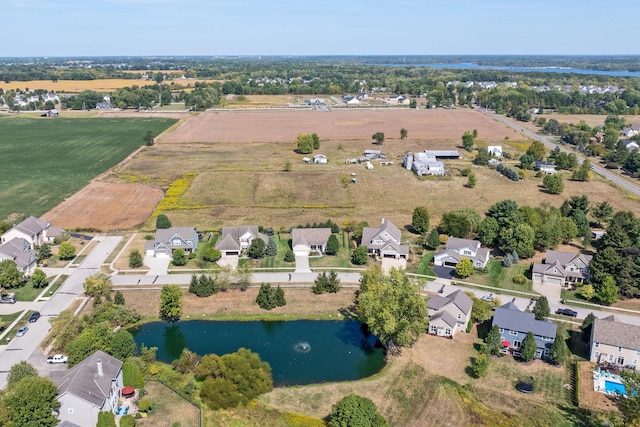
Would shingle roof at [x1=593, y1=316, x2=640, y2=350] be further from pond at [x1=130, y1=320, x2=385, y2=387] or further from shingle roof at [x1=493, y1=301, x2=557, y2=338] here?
pond at [x1=130, y1=320, x2=385, y2=387]

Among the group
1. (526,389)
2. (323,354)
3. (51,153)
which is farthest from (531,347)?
(51,153)

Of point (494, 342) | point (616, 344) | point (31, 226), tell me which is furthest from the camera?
point (31, 226)

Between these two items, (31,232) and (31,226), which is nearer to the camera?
(31,232)

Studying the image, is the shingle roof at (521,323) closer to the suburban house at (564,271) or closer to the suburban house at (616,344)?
the suburban house at (616,344)

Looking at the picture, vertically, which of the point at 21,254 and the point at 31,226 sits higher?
the point at 31,226

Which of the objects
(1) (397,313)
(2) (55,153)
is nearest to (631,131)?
(1) (397,313)

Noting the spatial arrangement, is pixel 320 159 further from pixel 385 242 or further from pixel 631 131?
pixel 631 131

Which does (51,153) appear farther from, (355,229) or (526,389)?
(526,389)

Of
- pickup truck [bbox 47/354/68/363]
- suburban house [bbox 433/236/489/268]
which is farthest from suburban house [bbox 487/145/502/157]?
pickup truck [bbox 47/354/68/363]
